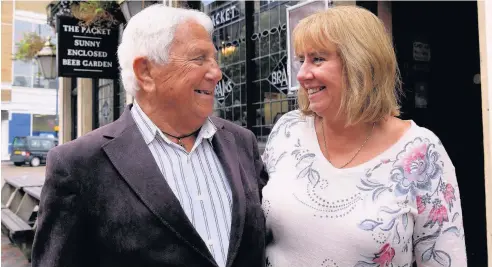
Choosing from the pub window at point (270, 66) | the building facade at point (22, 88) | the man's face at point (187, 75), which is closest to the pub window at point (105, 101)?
the pub window at point (270, 66)

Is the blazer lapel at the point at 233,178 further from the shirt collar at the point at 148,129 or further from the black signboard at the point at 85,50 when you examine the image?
the black signboard at the point at 85,50

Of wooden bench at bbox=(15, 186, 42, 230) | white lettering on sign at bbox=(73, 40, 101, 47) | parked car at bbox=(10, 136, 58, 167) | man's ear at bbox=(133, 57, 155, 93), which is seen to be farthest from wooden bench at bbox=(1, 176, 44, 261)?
parked car at bbox=(10, 136, 58, 167)

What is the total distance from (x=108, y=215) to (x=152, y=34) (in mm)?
657

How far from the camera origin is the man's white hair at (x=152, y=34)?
1.62 metres

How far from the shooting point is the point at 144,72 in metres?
1.68

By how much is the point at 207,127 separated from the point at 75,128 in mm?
11379

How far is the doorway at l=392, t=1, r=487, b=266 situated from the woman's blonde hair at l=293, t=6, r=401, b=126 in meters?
2.91

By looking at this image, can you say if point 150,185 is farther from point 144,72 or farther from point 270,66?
point 270,66

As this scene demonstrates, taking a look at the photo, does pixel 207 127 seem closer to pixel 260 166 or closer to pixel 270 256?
pixel 260 166

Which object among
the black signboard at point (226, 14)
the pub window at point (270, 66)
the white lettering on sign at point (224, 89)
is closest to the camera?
the pub window at point (270, 66)

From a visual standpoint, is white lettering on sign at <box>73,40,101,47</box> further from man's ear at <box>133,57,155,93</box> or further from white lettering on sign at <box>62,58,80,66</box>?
man's ear at <box>133,57,155,93</box>

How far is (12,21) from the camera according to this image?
28.0 m

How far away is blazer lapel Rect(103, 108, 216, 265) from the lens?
148cm

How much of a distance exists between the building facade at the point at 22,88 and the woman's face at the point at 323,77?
2722 cm
